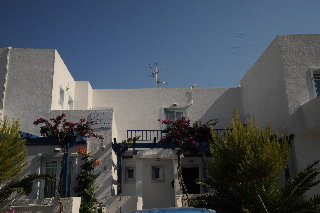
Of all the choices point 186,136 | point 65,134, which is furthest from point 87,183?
point 186,136

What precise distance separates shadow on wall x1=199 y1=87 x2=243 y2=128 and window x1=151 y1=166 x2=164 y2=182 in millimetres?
4569

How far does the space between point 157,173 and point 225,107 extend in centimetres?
630

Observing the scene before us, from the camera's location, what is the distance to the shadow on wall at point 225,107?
66.9 ft

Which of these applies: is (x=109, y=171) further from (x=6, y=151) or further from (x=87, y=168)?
(x=6, y=151)

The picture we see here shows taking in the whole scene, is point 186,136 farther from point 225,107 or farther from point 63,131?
point 225,107

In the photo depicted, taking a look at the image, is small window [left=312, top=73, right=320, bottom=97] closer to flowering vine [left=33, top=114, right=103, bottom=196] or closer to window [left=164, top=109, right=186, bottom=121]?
window [left=164, top=109, right=186, bottom=121]

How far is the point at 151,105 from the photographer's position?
67.8ft

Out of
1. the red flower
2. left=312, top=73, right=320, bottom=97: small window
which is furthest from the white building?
the red flower

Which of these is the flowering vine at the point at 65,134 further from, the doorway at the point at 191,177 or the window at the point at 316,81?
the window at the point at 316,81

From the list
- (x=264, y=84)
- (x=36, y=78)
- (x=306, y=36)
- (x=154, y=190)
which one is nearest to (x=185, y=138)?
(x=154, y=190)

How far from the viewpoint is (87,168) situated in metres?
14.2

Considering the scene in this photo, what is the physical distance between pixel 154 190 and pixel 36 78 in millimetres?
8458

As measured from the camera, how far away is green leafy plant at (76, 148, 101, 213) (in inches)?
525

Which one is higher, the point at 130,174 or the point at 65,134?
the point at 65,134
